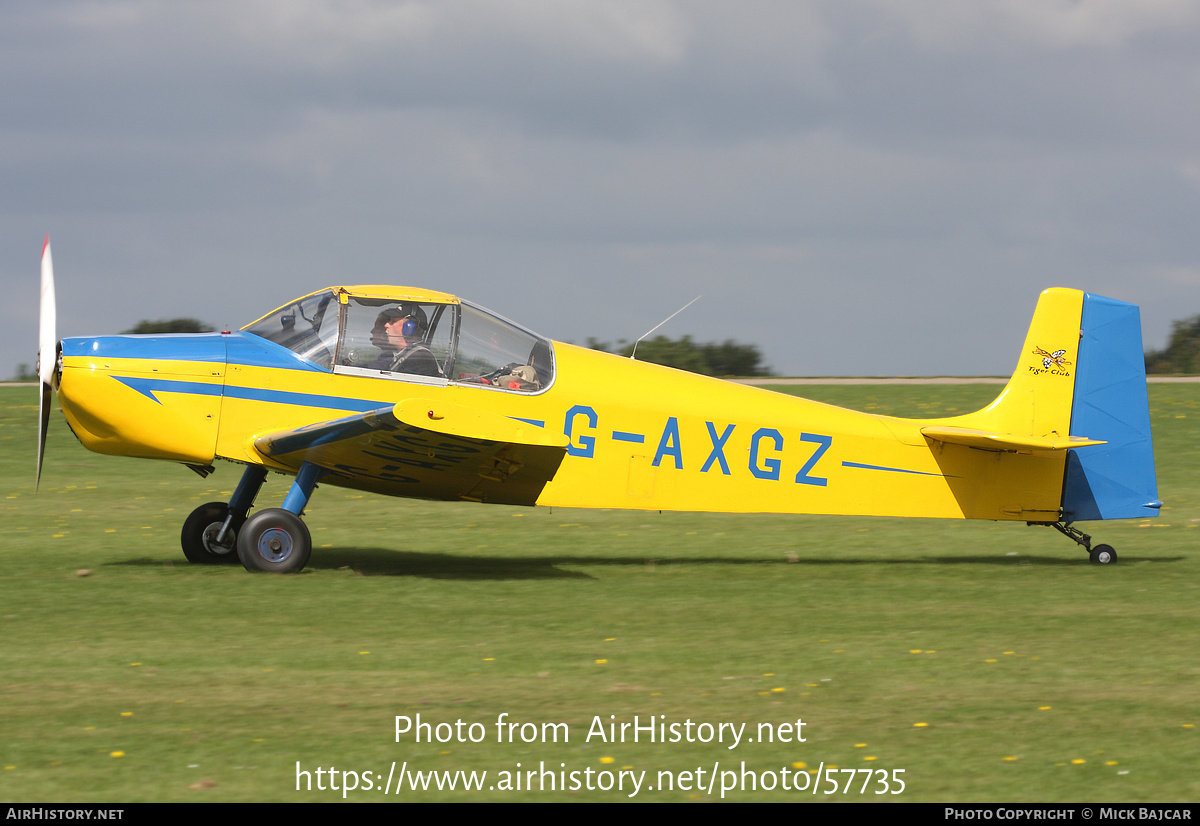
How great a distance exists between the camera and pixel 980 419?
1080 cm

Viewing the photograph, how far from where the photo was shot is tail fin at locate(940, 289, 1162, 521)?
35.1ft

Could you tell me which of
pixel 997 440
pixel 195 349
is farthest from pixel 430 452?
pixel 997 440

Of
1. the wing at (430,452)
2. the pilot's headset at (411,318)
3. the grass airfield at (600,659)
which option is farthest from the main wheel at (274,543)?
the pilot's headset at (411,318)

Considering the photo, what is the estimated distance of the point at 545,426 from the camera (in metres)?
9.82

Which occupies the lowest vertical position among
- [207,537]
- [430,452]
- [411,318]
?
[207,537]

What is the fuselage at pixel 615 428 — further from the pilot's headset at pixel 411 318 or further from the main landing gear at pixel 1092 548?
the pilot's headset at pixel 411 318

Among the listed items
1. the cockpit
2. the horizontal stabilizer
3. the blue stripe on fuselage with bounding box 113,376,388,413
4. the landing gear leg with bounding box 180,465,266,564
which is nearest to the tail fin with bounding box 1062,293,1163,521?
the horizontal stabilizer

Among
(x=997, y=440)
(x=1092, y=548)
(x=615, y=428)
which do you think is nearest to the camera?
(x=615, y=428)

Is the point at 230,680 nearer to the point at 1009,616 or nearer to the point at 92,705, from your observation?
the point at 92,705

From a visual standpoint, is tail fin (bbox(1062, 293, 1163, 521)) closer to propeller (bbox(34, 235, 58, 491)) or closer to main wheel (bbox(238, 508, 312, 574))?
main wheel (bbox(238, 508, 312, 574))

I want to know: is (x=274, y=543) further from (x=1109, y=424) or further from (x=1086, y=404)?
(x=1109, y=424)

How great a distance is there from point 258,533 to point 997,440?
628cm

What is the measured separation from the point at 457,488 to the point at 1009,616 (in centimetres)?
458

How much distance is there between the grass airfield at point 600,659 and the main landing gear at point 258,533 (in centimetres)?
21
